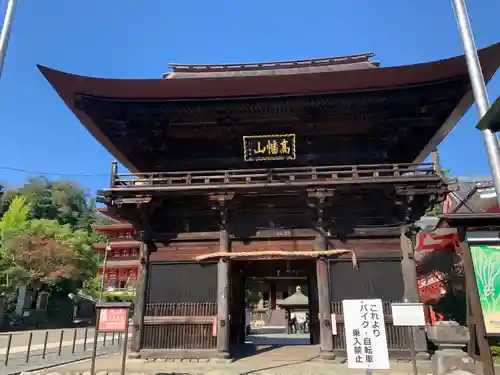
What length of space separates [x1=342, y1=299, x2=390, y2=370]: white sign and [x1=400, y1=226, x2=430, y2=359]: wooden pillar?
4055 mm

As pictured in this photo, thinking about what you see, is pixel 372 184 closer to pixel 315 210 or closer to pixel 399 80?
pixel 315 210

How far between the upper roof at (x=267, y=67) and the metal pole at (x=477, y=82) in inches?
348

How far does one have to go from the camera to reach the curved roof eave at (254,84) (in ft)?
32.2

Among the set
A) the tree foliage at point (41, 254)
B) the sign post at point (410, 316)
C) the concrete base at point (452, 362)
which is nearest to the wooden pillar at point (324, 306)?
the concrete base at point (452, 362)

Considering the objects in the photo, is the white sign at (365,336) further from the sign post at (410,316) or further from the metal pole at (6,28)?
the metal pole at (6,28)

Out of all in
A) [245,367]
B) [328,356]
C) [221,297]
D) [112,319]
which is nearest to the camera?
[112,319]

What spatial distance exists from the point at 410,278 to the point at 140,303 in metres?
7.70

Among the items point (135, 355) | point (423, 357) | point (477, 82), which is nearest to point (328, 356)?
point (423, 357)

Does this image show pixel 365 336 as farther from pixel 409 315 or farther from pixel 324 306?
pixel 324 306

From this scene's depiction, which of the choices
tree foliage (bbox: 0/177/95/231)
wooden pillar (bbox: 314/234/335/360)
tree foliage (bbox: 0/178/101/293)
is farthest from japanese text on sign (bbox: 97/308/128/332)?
tree foliage (bbox: 0/177/95/231)

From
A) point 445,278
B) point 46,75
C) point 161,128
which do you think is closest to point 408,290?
point 445,278

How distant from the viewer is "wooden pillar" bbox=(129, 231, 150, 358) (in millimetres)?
10164

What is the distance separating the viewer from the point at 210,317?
33.1 feet

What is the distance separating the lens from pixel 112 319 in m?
7.64
